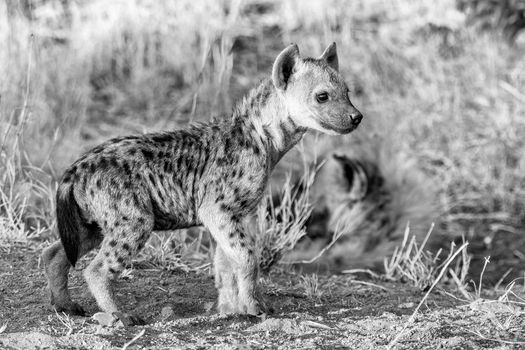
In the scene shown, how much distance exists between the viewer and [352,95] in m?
10.0

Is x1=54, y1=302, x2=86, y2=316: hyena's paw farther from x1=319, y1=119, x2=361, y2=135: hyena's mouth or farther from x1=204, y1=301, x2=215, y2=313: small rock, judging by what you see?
x1=319, y1=119, x2=361, y2=135: hyena's mouth

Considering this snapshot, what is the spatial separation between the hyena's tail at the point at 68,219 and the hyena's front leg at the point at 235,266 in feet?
2.17

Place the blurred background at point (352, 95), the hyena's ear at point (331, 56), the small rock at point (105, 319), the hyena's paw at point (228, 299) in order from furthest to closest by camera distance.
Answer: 1. the blurred background at point (352, 95)
2. the hyena's ear at point (331, 56)
3. the hyena's paw at point (228, 299)
4. the small rock at point (105, 319)

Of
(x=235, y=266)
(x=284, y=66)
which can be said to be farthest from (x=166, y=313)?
(x=284, y=66)

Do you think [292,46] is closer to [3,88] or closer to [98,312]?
[98,312]

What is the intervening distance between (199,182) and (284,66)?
77 centimetres

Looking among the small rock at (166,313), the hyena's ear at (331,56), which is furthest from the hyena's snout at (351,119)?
the small rock at (166,313)

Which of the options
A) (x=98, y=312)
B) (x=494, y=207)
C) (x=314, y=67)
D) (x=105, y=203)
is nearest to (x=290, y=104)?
(x=314, y=67)

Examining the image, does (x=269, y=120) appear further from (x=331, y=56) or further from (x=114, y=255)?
(x=114, y=255)

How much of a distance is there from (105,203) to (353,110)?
1367 mm

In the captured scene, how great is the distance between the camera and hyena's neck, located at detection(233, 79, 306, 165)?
5020mm

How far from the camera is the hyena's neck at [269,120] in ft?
16.5

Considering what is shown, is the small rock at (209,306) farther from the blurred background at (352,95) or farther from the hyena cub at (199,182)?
the blurred background at (352,95)

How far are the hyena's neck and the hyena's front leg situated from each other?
486mm
